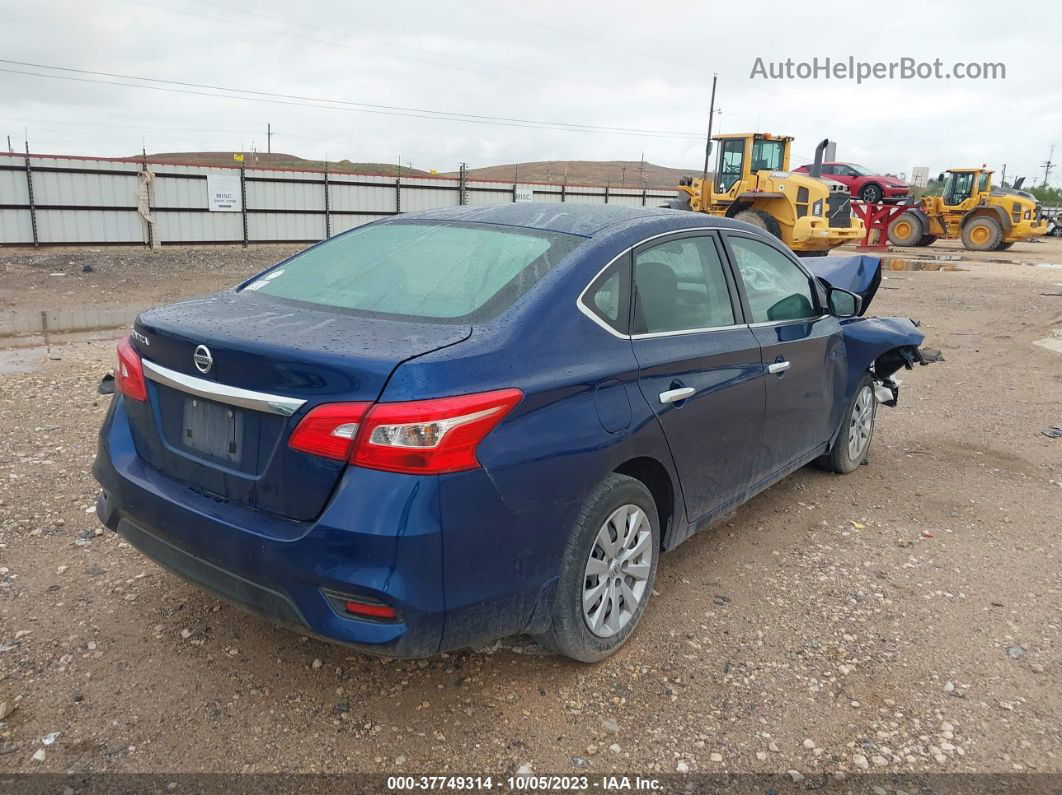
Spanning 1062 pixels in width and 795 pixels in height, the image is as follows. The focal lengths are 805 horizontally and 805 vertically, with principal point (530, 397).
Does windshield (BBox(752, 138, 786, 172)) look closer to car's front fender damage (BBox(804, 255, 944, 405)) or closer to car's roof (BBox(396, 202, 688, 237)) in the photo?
car's front fender damage (BBox(804, 255, 944, 405))

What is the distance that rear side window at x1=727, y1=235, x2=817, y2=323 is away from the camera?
12.7ft

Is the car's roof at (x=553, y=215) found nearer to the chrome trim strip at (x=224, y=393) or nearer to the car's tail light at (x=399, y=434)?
the car's tail light at (x=399, y=434)

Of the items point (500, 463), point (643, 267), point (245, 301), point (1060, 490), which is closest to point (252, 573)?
point (500, 463)

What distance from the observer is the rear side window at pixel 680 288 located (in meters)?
3.15

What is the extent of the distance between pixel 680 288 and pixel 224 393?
6.15 feet

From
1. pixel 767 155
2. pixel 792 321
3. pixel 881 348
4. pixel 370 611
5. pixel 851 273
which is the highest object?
pixel 767 155

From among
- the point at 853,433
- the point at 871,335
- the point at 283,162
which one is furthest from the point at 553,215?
the point at 283,162

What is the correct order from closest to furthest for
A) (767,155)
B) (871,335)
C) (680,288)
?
(680,288)
(871,335)
(767,155)

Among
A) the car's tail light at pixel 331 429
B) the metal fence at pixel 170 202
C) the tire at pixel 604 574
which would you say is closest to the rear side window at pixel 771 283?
the tire at pixel 604 574

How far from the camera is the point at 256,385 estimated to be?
2402mm

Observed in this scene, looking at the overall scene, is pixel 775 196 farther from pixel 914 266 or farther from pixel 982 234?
pixel 982 234

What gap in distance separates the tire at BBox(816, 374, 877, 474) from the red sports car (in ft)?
84.1

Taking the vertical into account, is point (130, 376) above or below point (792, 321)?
below

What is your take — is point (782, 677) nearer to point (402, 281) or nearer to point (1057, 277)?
point (402, 281)
